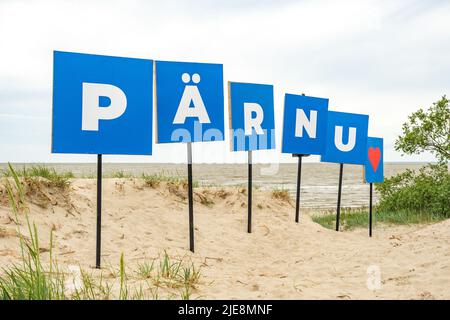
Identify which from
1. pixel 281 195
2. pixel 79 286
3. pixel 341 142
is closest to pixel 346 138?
pixel 341 142

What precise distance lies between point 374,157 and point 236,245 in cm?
500

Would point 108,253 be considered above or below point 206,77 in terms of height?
below

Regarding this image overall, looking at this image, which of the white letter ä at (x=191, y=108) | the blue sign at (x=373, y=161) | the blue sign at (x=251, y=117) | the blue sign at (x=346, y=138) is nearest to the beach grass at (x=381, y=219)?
the blue sign at (x=373, y=161)

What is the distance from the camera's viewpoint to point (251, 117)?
29.9ft

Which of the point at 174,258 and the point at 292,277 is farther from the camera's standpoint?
the point at 174,258

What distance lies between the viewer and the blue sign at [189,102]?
7207 millimetres

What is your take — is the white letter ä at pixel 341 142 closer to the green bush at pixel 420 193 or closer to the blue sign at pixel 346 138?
the blue sign at pixel 346 138

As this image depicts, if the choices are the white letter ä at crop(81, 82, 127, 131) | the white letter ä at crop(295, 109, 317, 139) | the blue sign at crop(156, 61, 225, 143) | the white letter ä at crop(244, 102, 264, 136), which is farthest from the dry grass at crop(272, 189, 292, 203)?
the white letter ä at crop(81, 82, 127, 131)

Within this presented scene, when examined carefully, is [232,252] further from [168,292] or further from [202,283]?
[168,292]

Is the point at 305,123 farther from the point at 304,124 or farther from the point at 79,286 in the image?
the point at 79,286

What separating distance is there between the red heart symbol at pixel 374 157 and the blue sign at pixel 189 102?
18.2 feet
